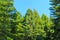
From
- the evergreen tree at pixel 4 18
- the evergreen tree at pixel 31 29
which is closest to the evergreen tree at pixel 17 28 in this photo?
the evergreen tree at pixel 31 29

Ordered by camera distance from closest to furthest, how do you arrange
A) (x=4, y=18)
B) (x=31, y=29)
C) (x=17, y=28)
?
(x=4, y=18) → (x=31, y=29) → (x=17, y=28)

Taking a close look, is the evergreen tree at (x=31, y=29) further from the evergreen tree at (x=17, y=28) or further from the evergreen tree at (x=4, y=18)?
the evergreen tree at (x=4, y=18)

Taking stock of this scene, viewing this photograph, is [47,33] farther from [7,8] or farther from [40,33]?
[7,8]

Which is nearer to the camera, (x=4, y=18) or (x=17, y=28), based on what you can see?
(x=4, y=18)

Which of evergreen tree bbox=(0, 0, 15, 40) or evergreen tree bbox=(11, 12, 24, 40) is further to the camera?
evergreen tree bbox=(11, 12, 24, 40)

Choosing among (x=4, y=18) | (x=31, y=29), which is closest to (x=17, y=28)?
(x=31, y=29)

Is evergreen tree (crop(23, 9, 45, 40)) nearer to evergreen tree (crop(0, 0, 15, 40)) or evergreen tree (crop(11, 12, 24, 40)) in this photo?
evergreen tree (crop(11, 12, 24, 40))

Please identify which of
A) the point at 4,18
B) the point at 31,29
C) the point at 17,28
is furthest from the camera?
the point at 17,28

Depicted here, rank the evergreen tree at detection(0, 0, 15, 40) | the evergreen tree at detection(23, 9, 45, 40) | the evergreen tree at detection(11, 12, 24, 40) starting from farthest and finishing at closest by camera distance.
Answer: the evergreen tree at detection(11, 12, 24, 40) < the evergreen tree at detection(23, 9, 45, 40) < the evergreen tree at detection(0, 0, 15, 40)

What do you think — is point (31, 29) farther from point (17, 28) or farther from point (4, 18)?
point (4, 18)

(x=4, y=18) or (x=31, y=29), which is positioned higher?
(x=4, y=18)

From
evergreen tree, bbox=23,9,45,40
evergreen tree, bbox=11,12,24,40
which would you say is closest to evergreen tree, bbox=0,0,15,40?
evergreen tree, bbox=23,9,45,40

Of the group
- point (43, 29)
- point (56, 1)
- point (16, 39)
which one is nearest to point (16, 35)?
point (16, 39)

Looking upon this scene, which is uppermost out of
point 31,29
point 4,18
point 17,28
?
point 4,18
